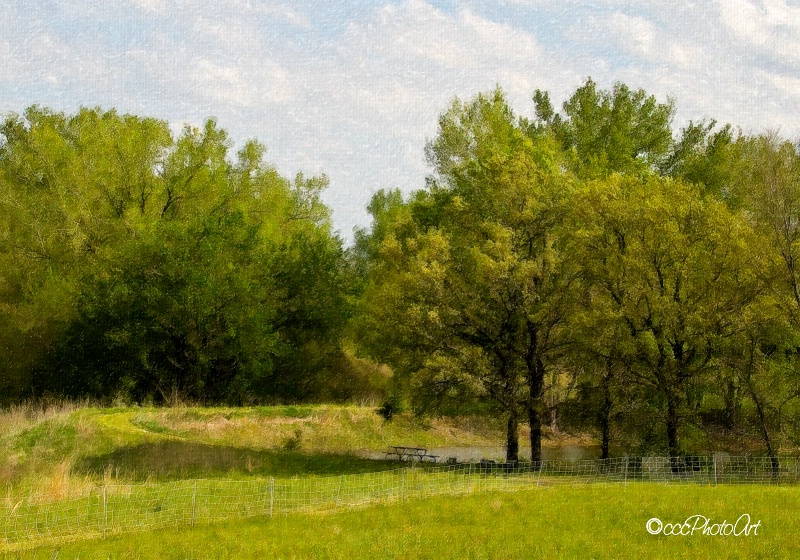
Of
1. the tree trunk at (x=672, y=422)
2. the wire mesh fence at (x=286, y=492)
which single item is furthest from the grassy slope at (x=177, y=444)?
the tree trunk at (x=672, y=422)

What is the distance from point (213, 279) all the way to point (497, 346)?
835 inches

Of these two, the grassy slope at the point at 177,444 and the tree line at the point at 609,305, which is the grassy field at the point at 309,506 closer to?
the grassy slope at the point at 177,444

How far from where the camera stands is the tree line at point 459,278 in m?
33.6

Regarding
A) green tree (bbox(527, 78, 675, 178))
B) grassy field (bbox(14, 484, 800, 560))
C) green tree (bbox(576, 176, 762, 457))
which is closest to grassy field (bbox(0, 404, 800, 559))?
grassy field (bbox(14, 484, 800, 560))

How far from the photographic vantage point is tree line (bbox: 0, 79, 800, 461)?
110 ft

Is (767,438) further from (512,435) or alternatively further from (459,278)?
(459,278)

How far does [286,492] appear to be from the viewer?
24281 mm

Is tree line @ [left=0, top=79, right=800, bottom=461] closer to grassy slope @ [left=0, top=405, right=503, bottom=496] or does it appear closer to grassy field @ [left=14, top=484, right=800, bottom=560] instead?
grassy slope @ [left=0, top=405, right=503, bottom=496]

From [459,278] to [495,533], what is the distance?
1953 centimetres

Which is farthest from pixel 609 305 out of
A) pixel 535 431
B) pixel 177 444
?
pixel 177 444

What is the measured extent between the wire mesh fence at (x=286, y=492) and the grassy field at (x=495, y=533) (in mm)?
1224

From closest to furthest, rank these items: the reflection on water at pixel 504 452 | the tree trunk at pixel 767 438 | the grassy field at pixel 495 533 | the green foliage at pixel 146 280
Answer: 1. the grassy field at pixel 495 533
2. the tree trunk at pixel 767 438
3. the reflection on water at pixel 504 452
4. the green foliage at pixel 146 280

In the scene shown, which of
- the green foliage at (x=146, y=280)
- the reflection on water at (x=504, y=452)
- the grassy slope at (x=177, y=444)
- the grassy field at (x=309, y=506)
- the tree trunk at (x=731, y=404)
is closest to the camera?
the grassy field at (x=309, y=506)

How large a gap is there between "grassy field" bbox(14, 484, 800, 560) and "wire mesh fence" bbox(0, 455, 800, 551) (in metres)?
1.22
